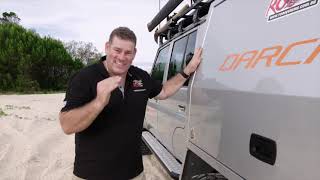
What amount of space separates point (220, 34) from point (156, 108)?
3.19 m

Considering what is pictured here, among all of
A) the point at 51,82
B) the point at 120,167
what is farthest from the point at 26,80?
the point at 120,167

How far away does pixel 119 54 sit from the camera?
323 cm

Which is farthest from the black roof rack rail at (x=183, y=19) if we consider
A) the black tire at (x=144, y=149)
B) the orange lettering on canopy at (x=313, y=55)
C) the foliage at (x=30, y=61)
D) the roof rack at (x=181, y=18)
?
the foliage at (x=30, y=61)

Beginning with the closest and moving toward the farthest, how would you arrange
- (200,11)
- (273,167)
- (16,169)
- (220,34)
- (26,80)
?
(273,167)
(220,34)
(200,11)
(16,169)
(26,80)

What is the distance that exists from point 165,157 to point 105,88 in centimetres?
228

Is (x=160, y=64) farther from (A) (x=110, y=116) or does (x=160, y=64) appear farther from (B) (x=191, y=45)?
(A) (x=110, y=116)

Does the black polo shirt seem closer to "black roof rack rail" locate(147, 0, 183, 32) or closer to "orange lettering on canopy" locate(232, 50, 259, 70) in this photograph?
"orange lettering on canopy" locate(232, 50, 259, 70)

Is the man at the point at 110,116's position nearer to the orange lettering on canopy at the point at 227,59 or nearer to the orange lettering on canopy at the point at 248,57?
the orange lettering on canopy at the point at 227,59

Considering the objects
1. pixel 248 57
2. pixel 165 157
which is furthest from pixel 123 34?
pixel 165 157

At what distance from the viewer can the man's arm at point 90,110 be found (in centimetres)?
301

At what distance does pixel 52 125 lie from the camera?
12516mm

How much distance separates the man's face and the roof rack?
1059 mm

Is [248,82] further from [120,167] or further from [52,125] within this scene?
[52,125]

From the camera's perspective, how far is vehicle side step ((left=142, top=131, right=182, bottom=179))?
173 inches
